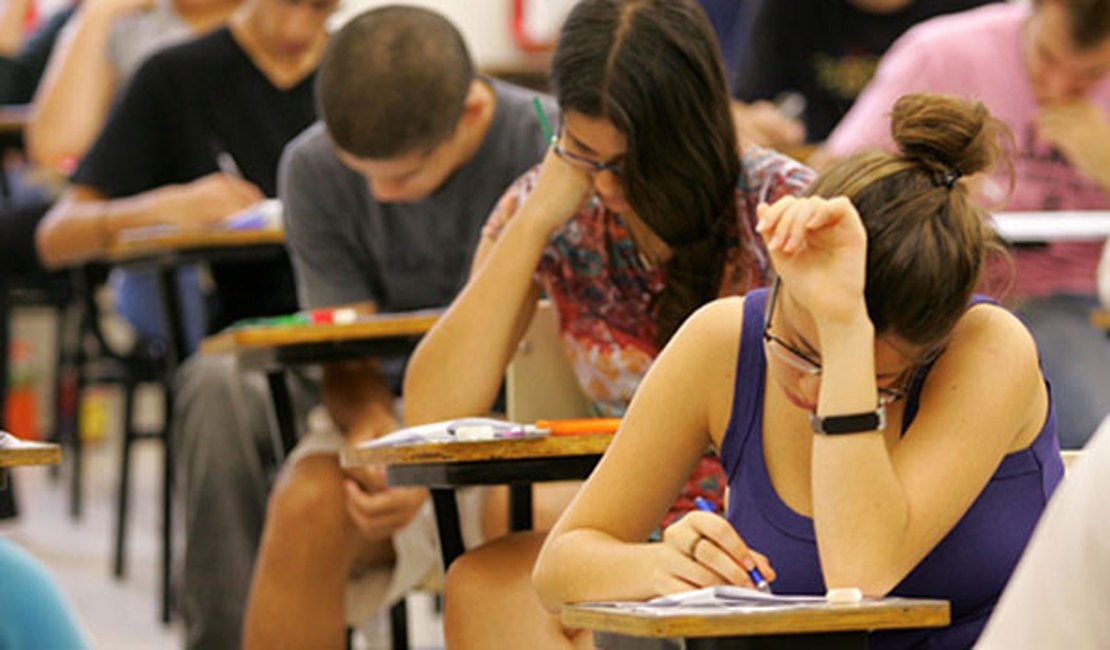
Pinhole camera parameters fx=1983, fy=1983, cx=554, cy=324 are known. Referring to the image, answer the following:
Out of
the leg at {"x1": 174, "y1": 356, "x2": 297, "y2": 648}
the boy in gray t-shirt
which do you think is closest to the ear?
the boy in gray t-shirt

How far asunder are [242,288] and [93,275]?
47.1 inches

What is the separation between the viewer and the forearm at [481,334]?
2.75 meters

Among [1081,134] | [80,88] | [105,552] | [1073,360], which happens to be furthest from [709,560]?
[80,88]

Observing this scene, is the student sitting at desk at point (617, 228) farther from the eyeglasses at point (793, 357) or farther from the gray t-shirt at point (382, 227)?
the gray t-shirt at point (382, 227)

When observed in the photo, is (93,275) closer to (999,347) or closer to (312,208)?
(312,208)

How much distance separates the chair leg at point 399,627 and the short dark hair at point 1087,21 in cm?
174

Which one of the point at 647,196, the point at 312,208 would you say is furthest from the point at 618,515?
the point at 312,208

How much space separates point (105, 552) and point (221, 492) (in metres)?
2.18

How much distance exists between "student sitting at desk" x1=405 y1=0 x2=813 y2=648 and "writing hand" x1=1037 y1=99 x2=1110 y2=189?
5.12ft

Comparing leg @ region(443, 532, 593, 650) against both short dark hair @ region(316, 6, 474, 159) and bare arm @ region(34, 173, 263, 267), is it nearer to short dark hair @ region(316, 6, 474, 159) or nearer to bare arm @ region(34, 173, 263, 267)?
short dark hair @ region(316, 6, 474, 159)

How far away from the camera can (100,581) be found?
5500mm

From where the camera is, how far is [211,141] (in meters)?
4.90

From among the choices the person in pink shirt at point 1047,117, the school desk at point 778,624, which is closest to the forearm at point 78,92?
the person in pink shirt at point 1047,117

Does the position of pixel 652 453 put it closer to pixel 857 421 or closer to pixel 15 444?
pixel 857 421
